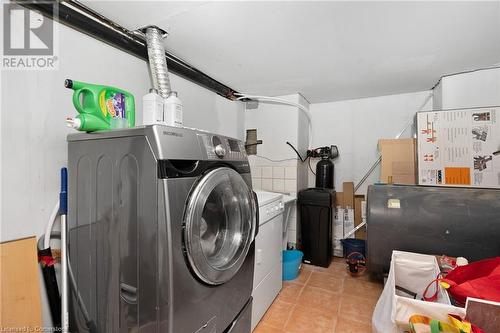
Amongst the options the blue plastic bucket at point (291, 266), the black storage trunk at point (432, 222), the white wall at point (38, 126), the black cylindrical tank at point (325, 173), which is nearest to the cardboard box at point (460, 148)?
the black storage trunk at point (432, 222)

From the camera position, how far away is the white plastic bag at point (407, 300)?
1006mm

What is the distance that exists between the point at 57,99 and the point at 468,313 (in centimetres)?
218

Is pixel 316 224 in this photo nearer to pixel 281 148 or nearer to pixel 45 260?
pixel 281 148

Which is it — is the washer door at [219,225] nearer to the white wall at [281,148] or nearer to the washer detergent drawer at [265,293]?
the washer detergent drawer at [265,293]

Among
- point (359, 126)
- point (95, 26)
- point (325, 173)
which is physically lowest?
point (325, 173)

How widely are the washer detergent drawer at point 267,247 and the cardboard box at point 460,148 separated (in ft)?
4.57

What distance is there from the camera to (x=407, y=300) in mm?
1060

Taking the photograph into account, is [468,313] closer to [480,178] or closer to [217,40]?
[480,178]

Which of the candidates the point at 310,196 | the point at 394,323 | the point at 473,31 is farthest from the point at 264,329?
the point at 473,31

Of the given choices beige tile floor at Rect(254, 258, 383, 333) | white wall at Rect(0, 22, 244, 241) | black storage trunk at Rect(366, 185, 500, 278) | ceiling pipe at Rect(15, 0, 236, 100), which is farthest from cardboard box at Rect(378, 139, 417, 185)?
white wall at Rect(0, 22, 244, 241)

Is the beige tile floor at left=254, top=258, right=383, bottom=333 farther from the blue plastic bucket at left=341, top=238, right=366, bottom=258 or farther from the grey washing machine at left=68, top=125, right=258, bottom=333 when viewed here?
the grey washing machine at left=68, top=125, right=258, bottom=333

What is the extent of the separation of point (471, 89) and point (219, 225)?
2495 mm

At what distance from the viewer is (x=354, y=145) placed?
2.84 m

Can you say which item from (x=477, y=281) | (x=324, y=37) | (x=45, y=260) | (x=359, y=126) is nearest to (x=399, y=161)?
(x=359, y=126)
